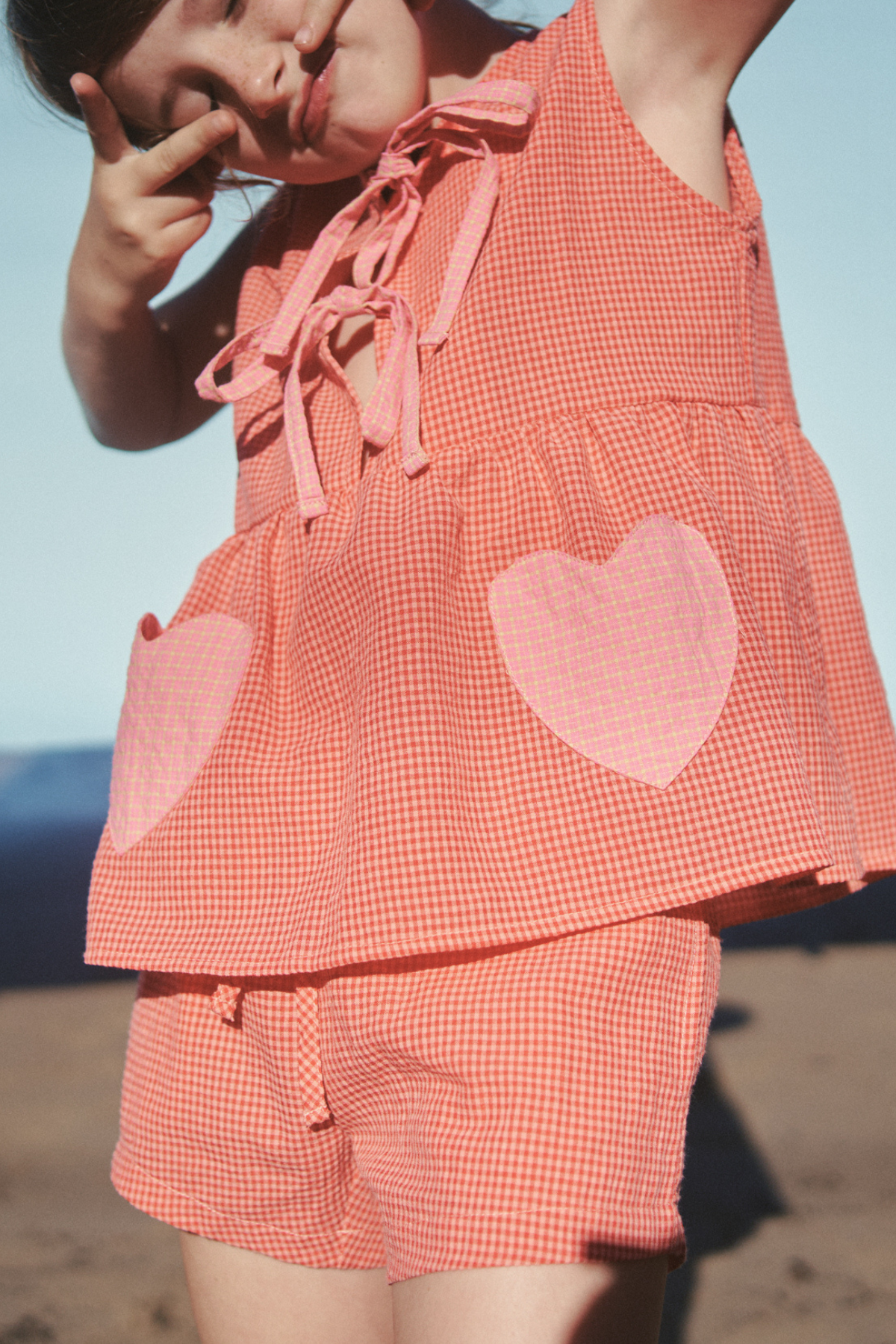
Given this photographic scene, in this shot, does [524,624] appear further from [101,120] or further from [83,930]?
[83,930]

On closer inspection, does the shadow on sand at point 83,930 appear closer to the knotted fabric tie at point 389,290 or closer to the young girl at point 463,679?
the young girl at point 463,679

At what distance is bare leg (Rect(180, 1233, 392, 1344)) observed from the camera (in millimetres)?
742

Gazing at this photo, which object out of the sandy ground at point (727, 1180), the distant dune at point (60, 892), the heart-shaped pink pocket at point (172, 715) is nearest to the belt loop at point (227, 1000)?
the heart-shaped pink pocket at point (172, 715)

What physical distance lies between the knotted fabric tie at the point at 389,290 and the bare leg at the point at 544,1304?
47cm

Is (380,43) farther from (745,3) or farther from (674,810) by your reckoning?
(674,810)

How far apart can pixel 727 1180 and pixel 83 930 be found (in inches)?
79.2

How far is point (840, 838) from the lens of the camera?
67 cm

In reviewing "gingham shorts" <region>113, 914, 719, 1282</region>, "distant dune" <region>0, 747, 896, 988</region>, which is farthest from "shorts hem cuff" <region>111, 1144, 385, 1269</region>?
"distant dune" <region>0, 747, 896, 988</region>

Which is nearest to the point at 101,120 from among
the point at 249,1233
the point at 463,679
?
the point at 463,679

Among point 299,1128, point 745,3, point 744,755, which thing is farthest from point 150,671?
point 745,3

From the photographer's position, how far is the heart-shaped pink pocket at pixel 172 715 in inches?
29.8

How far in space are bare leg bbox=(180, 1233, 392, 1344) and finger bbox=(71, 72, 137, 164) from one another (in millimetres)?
833

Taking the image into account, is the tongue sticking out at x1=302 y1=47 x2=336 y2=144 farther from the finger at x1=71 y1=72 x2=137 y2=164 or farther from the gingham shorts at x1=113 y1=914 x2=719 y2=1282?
the gingham shorts at x1=113 y1=914 x2=719 y2=1282

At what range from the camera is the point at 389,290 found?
77cm
